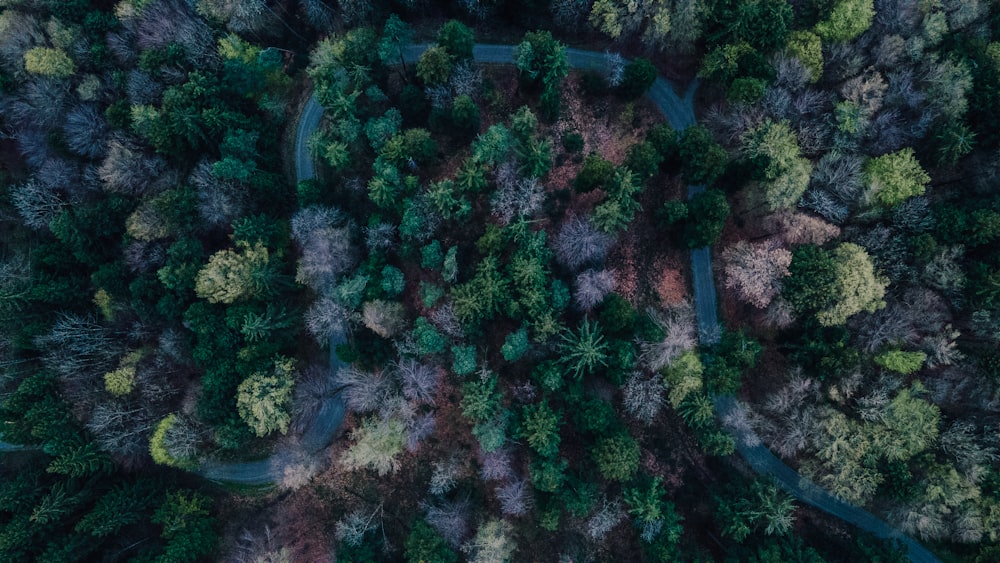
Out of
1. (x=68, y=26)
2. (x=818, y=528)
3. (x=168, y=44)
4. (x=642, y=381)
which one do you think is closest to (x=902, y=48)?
(x=642, y=381)

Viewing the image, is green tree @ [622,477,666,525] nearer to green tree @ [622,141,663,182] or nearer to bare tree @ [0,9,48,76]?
green tree @ [622,141,663,182]

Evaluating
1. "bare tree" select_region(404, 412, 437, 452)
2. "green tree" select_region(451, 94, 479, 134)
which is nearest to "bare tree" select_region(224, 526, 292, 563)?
"bare tree" select_region(404, 412, 437, 452)

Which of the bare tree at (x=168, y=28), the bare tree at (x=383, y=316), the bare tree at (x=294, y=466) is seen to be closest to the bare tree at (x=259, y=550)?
the bare tree at (x=294, y=466)

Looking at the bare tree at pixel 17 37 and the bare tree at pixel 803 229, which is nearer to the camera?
the bare tree at pixel 803 229

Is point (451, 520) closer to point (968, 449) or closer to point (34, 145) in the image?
point (968, 449)

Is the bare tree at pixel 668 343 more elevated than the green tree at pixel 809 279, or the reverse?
the green tree at pixel 809 279

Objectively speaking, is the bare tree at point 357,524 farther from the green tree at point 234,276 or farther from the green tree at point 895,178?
the green tree at point 895,178

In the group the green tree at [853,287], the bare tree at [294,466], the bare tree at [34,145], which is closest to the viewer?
the green tree at [853,287]

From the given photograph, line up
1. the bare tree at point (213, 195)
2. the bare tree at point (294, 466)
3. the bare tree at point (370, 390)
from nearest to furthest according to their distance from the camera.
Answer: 1. the bare tree at point (370, 390)
2. the bare tree at point (213, 195)
3. the bare tree at point (294, 466)
